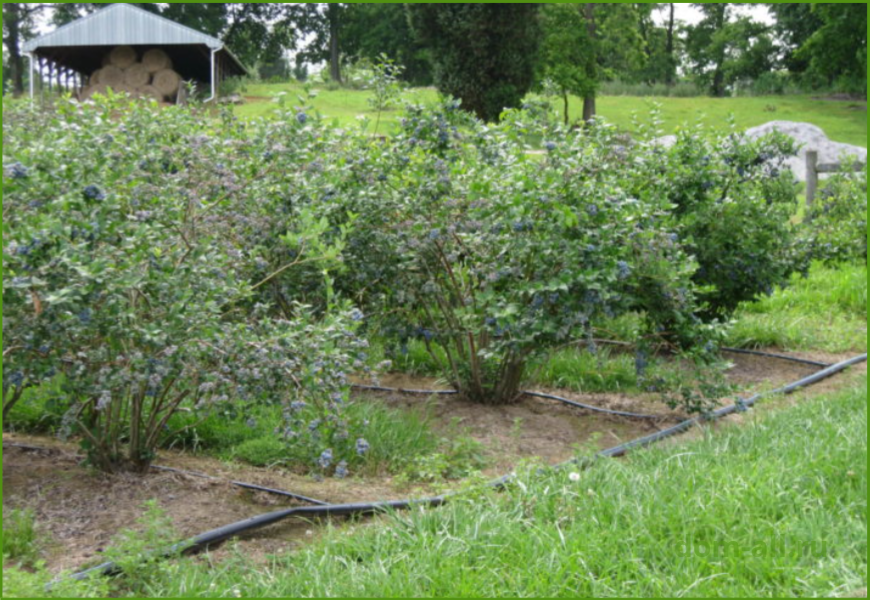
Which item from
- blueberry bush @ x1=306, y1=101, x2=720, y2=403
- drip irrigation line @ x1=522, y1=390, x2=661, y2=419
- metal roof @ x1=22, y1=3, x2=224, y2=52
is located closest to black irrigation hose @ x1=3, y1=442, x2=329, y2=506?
blueberry bush @ x1=306, y1=101, x2=720, y2=403

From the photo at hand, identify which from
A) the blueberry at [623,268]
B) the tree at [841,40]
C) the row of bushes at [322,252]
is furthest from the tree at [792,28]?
the blueberry at [623,268]

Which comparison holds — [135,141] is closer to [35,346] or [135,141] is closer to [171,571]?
[35,346]

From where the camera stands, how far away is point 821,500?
2.90m

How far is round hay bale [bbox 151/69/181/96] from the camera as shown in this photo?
19438 mm

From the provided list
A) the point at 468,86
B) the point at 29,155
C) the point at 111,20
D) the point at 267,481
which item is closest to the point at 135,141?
the point at 29,155

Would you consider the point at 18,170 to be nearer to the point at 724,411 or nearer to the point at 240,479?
the point at 240,479

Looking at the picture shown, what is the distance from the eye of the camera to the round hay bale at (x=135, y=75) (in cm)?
1961

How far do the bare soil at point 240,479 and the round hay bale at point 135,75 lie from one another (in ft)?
55.8

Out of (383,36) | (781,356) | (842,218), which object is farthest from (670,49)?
(781,356)

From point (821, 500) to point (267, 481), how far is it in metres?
2.21

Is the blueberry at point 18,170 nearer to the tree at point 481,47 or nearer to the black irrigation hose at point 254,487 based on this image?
the black irrigation hose at point 254,487

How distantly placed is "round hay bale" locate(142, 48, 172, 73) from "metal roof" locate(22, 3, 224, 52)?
1396 mm

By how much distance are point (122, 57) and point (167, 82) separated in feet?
4.29

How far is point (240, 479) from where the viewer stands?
12.0 ft
